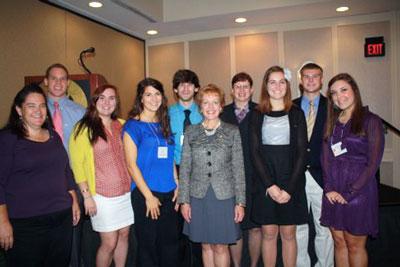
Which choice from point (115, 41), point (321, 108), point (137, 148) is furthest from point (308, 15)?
point (137, 148)

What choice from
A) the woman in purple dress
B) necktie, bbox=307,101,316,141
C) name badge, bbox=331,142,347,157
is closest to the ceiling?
necktie, bbox=307,101,316,141

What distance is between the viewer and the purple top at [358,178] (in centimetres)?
206

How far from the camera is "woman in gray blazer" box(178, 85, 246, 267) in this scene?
6.81 ft

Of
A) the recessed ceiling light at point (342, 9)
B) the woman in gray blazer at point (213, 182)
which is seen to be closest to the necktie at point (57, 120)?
the woman in gray blazer at point (213, 182)

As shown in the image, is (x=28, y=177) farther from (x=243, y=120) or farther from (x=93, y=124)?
(x=243, y=120)

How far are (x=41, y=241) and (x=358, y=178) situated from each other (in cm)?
205

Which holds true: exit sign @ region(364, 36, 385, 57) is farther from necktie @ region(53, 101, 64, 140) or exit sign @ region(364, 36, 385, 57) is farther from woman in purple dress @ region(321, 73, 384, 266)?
necktie @ region(53, 101, 64, 140)

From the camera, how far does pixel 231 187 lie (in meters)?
2.10

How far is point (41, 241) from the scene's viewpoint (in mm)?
1810

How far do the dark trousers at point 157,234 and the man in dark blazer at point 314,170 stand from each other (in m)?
1.06

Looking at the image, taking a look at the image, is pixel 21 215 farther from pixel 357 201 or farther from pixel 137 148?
pixel 357 201

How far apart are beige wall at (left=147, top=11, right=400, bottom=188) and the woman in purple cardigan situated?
13.4 ft

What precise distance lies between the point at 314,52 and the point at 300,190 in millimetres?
3567

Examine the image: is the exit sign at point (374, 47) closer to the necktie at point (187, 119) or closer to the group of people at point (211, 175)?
the group of people at point (211, 175)
